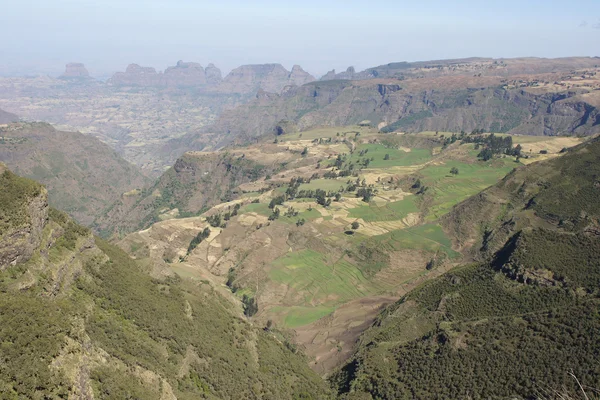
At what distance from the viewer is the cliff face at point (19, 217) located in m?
54.9

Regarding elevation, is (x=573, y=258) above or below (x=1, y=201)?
below

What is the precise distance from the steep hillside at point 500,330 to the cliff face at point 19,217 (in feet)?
185

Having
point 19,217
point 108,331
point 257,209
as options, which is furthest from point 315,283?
point 19,217

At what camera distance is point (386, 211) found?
6752 inches

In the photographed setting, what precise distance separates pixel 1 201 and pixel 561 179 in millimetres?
154858

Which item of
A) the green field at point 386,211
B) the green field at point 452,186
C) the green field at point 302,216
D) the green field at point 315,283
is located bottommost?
the green field at point 315,283

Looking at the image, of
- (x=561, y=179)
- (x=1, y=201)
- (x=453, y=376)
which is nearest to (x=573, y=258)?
(x=453, y=376)

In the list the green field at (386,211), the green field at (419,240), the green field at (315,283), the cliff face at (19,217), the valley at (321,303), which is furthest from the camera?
the green field at (386,211)

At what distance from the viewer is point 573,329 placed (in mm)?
68375

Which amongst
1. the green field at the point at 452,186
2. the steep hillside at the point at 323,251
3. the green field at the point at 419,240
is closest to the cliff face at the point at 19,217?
the steep hillside at the point at 323,251

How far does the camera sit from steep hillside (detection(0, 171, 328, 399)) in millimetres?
40438

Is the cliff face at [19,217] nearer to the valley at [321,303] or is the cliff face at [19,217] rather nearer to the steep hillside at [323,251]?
the valley at [321,303]

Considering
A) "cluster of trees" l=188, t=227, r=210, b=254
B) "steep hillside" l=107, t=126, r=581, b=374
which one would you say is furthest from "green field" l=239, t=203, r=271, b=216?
"cluster of trees" l=188, t=227, r=210, b=254

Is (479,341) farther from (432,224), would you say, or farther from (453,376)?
(432,224)
